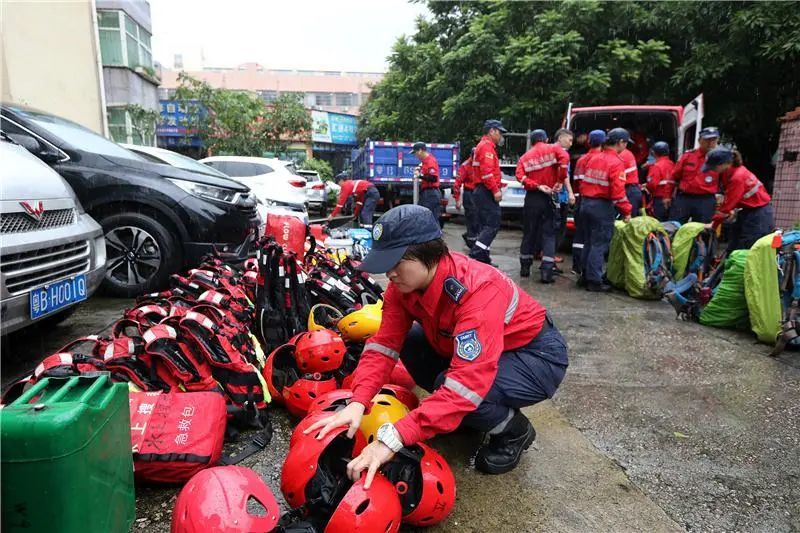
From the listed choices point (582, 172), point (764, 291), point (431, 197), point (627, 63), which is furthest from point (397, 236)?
point (627, 63)

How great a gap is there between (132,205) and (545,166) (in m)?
4.54

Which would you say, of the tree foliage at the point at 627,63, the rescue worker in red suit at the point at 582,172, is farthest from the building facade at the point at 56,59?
the rescue worker in red suit at the point at 582,172

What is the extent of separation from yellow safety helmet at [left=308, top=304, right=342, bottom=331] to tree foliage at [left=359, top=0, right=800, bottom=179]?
11.4m

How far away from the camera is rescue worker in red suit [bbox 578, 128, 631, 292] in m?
5.82

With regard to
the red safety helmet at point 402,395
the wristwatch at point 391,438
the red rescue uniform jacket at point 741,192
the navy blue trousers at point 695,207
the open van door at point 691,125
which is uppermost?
the open van door at point 691,125

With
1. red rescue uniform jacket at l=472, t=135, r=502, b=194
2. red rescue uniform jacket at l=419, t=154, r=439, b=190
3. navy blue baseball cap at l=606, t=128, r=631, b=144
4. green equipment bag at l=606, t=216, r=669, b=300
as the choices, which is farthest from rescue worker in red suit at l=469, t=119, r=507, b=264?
red rescue uniform jacket at l=419, t=154, r=439, b=190

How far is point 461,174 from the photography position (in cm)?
787

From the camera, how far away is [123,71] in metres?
17.7

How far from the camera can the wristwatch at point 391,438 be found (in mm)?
1803

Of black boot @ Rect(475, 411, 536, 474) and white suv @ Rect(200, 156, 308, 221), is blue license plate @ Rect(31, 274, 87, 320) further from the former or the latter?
white suv @ Rect(200, 156, 308, 221)

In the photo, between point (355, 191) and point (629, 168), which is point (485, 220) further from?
point (355, 191)

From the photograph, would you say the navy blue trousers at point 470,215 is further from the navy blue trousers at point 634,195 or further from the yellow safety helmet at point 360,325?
the yellow safety helmet at point 360,325

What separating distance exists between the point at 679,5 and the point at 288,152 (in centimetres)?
1812

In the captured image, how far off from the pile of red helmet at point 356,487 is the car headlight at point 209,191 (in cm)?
372
